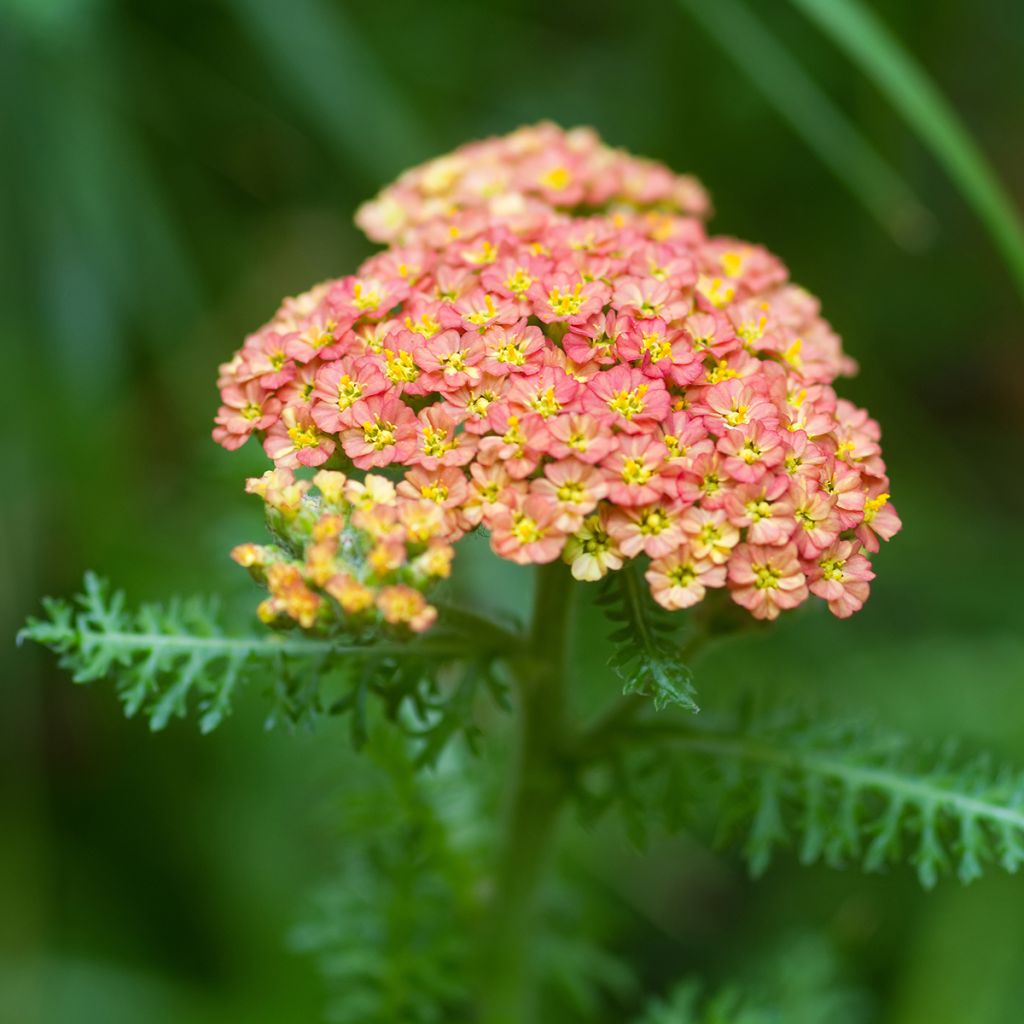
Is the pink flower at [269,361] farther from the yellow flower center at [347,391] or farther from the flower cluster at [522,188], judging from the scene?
the flower cluster at [522,188]

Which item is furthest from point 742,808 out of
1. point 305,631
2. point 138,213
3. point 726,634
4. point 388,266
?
point 138,213

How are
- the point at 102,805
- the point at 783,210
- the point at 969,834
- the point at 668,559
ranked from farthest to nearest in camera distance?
1. the point at 783,210
2. the point at 102,805
3. the point at 969,834
4. the point at 668,559

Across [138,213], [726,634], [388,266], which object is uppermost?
[138,213]

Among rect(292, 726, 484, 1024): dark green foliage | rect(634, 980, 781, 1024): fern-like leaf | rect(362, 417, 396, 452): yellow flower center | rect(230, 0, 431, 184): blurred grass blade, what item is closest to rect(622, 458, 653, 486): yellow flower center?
rect(362, 417, 396, 452): yellow flower center

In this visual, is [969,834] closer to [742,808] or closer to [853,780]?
[853,780]

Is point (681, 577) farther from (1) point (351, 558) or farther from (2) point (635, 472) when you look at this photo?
(1) point (351, 558)

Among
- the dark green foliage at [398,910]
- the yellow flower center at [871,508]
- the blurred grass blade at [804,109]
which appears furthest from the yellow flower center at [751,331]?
the blurred grass blade at [804,109]
